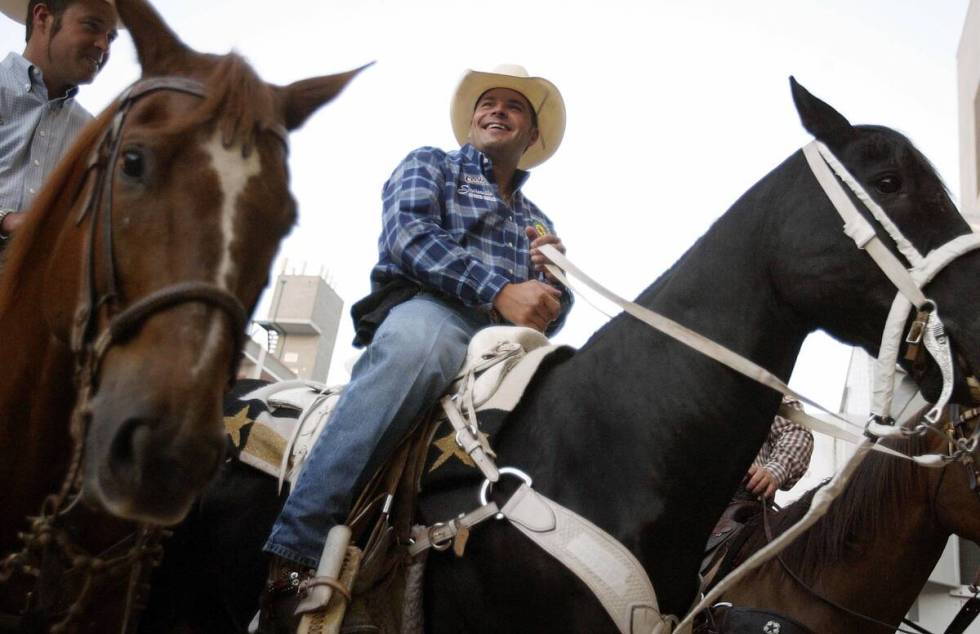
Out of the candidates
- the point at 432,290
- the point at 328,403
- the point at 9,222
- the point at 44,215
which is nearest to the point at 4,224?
the point at 9,222

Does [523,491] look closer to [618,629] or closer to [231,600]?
[618,629]

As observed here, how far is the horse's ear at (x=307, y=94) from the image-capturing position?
2.77 meters

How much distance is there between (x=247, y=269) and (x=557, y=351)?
172 cm

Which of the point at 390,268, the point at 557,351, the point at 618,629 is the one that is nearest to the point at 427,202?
the point at 390,268

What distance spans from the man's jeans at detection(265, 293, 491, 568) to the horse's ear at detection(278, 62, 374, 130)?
103cm

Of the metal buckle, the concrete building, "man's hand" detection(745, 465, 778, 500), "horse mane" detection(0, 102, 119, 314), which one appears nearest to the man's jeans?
the metal buckle

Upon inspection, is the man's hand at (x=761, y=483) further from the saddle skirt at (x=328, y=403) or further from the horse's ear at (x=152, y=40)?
the horse's ear at (x=152, y=40)

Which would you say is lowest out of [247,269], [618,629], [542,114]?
[618,629]

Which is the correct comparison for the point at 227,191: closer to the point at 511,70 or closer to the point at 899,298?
the point at 899,298

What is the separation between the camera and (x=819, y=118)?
3396mm

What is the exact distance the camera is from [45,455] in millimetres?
2412

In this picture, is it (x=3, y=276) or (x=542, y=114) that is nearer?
(x=3, y=276)

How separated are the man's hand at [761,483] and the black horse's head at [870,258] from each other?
2931 mm

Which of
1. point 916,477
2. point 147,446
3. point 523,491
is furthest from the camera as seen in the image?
point 916,477
